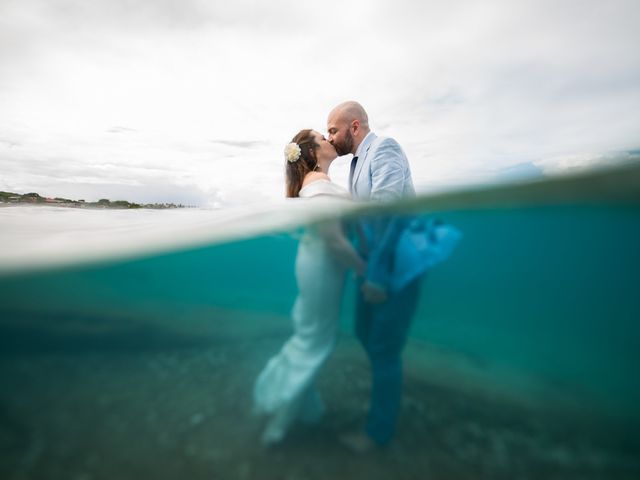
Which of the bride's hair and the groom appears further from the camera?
the bride's hair

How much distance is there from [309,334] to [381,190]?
1.96m

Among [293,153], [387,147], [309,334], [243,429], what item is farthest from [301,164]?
[243,429]

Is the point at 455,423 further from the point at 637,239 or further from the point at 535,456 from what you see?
the point at 637,239

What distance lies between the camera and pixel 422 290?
10.3ft

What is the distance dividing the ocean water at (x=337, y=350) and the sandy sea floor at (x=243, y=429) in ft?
0.05

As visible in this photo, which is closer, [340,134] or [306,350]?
[306,350]

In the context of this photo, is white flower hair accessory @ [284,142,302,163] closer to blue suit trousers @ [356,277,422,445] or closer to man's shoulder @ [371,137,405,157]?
man's shoulder @ [371,137,405,157]

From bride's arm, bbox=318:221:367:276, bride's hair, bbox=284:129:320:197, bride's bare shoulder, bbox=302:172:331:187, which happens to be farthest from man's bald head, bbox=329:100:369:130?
bride's arm, bbox=318:221:367:276

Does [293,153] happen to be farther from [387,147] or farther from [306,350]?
[306,350]

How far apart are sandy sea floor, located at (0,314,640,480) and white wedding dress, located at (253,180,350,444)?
11 centimetres

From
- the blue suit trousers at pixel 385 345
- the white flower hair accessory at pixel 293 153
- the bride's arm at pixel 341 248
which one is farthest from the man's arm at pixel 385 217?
the white flower hair accessory at pixel 293 153

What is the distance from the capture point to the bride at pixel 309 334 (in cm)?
271

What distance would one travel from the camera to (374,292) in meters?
2.80

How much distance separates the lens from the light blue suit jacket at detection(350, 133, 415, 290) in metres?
2.79
